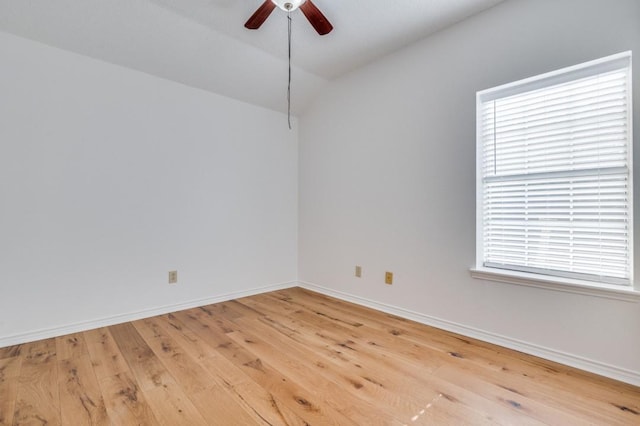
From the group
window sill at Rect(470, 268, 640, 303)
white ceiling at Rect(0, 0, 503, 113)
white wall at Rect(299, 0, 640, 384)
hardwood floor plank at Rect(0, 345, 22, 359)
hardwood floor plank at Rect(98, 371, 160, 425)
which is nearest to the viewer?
hardwood floor plank at Rect(98, 371, 160, 425)

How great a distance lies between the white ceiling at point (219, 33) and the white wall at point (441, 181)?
27cm

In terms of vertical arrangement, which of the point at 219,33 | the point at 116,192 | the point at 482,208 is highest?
the point at 219,33

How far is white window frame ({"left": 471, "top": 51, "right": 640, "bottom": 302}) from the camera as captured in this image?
176cm

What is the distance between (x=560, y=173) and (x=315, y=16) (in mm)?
1865

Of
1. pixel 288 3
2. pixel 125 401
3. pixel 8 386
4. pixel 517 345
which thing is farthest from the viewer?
pixel 517 345

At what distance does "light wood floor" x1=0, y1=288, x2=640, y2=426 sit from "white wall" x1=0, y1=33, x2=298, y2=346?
38cm

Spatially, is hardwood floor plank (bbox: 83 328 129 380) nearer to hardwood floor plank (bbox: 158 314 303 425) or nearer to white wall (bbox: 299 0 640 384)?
hardwood floor plank (bbox: 158 314 303 425)

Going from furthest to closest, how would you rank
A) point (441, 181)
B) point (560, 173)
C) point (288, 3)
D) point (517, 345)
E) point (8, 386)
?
point (441, 181) < point (517, 345) < point (560, 173) < point (288, 3) < point (8, 386)

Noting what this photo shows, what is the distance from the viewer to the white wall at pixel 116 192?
224cm

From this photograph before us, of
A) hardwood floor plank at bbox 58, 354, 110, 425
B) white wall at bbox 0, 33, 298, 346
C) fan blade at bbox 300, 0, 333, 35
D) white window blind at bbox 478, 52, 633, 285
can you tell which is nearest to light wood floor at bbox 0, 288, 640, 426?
hardwood floor plank at bbox 58, 354, 110, 425

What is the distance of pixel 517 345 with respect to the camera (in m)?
2.12

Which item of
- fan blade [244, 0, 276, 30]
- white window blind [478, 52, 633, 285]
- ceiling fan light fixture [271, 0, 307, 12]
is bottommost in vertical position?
white window blind [478, 52, 633, 285]

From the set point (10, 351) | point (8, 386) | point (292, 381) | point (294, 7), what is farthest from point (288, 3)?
point (10, 351)

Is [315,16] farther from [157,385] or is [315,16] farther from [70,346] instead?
[70,346]
